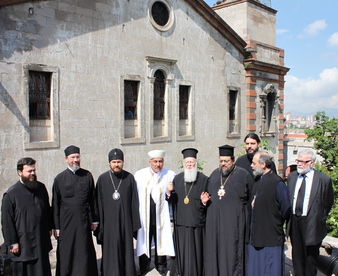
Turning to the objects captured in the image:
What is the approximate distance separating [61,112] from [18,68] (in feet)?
4.79

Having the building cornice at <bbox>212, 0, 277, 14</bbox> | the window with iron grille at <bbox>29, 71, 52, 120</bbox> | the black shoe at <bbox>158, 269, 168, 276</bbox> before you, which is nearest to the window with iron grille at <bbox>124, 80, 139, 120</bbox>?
the window with iron grille at <bbox>29, 71, 52, 120</bbox>

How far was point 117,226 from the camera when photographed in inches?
206

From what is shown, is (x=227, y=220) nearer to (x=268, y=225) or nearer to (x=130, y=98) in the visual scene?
(x=268, y=225)

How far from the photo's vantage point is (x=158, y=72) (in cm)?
1108

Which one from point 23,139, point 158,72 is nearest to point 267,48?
point 158,72

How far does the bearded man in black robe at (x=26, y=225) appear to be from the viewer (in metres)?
4.55

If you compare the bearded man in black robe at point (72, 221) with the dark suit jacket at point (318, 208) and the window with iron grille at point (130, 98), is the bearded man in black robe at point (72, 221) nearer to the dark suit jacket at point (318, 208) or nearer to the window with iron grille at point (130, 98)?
the dark suit jacket at point (318, 208)

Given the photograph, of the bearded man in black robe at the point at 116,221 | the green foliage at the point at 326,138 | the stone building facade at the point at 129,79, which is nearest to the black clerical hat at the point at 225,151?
the bearded man in black robe at the point at 116,221

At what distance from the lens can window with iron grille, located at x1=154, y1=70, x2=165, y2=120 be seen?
11.0m

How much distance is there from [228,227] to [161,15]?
8.24 m

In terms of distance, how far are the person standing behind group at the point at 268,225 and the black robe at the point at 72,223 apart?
248 cm

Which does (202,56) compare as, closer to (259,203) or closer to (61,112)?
(61,112)

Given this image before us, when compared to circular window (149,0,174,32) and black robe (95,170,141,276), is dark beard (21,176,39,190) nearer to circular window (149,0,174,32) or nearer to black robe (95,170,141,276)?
black robe (95,170,141,276)

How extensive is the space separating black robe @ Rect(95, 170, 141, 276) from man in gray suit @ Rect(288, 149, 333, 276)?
8.14ft
